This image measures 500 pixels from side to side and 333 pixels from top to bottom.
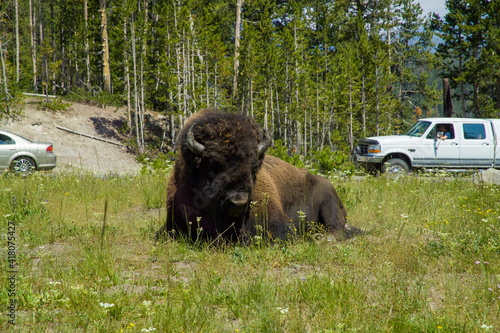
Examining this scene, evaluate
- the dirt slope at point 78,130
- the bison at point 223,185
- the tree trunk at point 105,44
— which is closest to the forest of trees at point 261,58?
the tree trunk at point 105,44

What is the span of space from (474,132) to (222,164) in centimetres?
1412

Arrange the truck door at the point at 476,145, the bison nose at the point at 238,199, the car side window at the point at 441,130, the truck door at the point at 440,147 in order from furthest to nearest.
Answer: the truck door at the point at 476,145 < the car side window at the point at 441,130 < the truck door at the point at 440,147 < the bison nose at the point at 238,199

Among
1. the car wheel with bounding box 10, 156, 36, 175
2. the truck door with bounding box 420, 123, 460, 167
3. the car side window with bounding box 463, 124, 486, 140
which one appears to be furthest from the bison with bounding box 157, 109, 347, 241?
the car side window with bounding box 463, 124, 486, 140

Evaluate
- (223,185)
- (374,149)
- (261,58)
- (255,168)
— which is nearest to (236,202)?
(223,185)

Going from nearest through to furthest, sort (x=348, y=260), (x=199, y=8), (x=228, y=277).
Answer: (x=228, y=277), (x=348, y=260), (x=199, y=8)

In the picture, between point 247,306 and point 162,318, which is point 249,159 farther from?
point 162,318

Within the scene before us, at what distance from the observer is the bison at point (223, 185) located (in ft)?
14.5

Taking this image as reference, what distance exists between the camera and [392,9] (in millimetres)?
39750

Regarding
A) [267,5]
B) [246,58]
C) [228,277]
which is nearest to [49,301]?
[228,277]

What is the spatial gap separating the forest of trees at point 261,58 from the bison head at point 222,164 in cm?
1684

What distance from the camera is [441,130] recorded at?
590 inches

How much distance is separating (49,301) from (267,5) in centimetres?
3530

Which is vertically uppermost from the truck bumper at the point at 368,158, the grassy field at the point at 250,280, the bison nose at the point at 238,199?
the bison nose at the point at 238,199

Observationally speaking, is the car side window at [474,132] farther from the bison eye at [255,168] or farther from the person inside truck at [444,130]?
the bison eye at [255,168]
